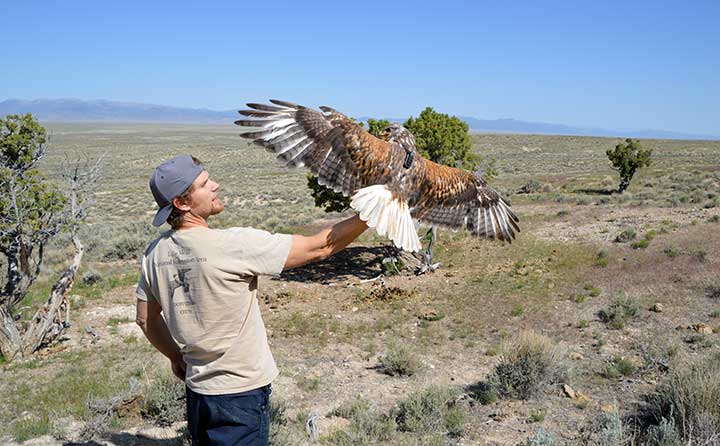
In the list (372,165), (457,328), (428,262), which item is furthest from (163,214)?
(428,262)

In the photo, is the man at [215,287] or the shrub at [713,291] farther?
the shrub at [713,291]

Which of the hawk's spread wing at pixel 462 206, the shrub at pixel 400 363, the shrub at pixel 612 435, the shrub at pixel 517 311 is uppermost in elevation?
the hawk's spread wing at pixel 462 206

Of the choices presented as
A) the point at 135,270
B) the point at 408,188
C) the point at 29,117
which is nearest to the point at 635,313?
the point at 408,188

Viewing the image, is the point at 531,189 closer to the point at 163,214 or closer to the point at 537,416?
the point at 537,416

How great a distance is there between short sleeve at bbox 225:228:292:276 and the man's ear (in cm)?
23

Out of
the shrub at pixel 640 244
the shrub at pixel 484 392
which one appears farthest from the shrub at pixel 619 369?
the shrub at pixel 640 244

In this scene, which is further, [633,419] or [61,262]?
[61,262]

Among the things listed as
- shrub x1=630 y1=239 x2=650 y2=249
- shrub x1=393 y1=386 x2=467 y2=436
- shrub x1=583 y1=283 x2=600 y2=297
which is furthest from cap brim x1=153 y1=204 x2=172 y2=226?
shrub x1=630 y1=239 x2=650 y2=249

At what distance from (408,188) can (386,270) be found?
8872 millimetres

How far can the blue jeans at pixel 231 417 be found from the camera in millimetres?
2451

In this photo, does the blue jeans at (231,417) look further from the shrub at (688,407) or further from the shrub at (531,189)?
the shrub at (531,189)

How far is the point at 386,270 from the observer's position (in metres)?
13.5

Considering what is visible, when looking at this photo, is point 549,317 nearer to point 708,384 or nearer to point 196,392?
point 708,384

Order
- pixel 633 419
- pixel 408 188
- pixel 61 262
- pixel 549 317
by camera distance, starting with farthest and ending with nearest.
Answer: pixel 61 262, pixel 549 317, pixel 633 419, pixel 408 188
